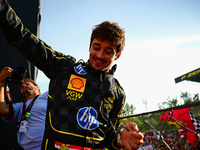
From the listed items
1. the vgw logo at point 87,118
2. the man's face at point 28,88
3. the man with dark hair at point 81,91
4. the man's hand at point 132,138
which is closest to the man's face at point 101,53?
the man with dark hair at point 81,91

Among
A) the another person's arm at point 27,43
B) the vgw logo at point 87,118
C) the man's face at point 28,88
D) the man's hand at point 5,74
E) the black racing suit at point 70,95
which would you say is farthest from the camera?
the man's face at point 28,88

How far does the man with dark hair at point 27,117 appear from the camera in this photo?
1.73m

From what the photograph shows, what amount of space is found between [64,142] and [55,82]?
0.49 metres

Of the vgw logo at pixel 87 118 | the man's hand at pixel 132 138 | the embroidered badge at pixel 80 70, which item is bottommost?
the man's hand at pixel 132 138

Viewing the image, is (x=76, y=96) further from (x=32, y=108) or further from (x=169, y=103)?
(x=169, y=103)

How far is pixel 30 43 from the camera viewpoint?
113 centimetres

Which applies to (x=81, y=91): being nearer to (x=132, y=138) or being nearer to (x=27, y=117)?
(x=132, y=138)

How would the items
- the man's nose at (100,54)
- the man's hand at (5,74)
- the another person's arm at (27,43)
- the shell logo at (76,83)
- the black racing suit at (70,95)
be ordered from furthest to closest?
1. the man's hand at (5,74)
2. the man's nose at (100,54)
3. the shell logo at (76,83)
4. the black racing suit at (70,95)
5. the another person's arm at (27,43)

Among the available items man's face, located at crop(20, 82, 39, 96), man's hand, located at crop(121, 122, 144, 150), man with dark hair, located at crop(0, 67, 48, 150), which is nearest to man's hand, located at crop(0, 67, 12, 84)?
man with dark hair, located at crop(0, 67, 48, 150)

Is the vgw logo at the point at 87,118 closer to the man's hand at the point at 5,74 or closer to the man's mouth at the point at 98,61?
the man's mouth at the point at 98,61

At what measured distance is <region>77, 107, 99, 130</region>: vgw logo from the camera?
4.01ft

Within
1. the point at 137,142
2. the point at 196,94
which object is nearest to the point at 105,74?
the point at 137,142

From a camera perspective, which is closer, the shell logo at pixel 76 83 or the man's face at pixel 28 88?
the shell logo at pixel 76 83

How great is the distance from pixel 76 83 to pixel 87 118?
314mm
